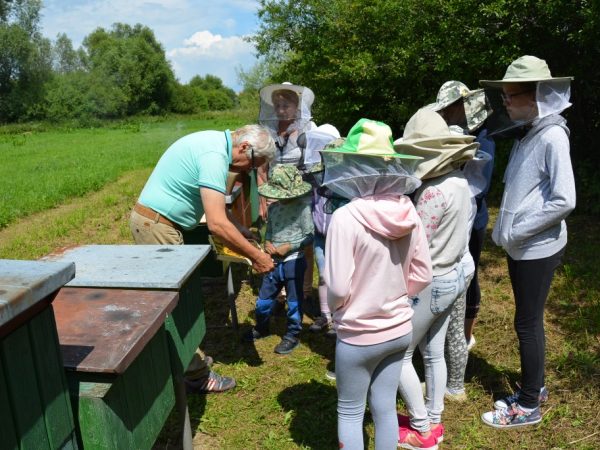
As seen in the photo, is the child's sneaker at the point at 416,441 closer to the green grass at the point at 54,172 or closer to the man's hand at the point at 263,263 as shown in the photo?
the man's hand at the point at 263,263

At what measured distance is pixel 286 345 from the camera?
4191 mm

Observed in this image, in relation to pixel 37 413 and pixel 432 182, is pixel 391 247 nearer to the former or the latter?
pixel 432 182

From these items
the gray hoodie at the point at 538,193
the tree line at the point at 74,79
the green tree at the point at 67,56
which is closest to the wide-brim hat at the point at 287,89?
the gray hoodie at the point at 538,193

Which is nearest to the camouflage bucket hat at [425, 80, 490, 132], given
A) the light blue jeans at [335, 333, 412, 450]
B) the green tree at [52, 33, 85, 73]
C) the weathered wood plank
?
the light blue jeans at [335, 333, 412, 450]

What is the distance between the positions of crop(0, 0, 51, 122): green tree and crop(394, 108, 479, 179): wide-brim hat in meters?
48.8

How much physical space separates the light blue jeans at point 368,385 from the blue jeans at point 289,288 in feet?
5.30

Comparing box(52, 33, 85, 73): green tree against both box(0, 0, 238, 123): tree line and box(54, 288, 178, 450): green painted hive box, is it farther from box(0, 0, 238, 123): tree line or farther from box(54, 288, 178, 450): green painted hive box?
box(54, 288, 178, 450): green painted hive box

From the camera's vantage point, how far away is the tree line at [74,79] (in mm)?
45594

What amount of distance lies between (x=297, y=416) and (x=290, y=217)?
136cm

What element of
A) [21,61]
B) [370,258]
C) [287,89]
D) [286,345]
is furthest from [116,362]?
[21,61]

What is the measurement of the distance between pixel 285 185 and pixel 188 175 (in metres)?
0.71

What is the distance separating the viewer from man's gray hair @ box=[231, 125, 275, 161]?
10.8 feet

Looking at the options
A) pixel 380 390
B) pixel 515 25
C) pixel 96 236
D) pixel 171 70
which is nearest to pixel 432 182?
pixel 380 390

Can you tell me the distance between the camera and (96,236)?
805 cm
